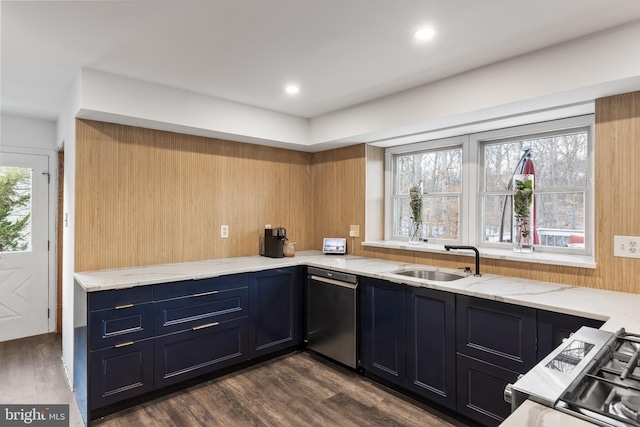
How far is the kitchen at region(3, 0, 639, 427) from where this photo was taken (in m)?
2.20

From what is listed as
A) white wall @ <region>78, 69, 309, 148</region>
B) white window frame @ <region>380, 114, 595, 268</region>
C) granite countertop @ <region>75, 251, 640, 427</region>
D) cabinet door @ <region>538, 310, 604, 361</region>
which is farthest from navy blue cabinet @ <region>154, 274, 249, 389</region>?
cabinet door @ <region>538, 310, 604, 361</region>

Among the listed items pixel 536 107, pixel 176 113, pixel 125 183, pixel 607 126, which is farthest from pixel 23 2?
pixel 607 126

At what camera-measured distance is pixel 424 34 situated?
2.03 metres

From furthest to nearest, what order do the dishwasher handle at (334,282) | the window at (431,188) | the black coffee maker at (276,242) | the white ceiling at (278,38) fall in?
the black coffee maker at (276,242), the window at (431,188), the dishwasher handle at (334,282), the white ceiling at (278,38)

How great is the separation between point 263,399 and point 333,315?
0.88 meters

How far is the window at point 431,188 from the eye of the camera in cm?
330

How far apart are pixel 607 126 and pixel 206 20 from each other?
248 centimetres

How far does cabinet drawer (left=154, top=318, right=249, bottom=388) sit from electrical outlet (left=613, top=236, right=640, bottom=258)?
269 cm

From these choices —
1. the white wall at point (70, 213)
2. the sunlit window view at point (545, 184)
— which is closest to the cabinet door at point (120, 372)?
the white wall at point (70, 213)

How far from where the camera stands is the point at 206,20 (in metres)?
1.91

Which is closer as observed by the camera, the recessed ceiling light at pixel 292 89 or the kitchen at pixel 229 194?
the kitchen at pixel 229 194

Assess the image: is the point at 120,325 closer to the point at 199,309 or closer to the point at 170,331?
the point at 170,331

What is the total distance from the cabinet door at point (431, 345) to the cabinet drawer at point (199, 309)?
54.7 inches

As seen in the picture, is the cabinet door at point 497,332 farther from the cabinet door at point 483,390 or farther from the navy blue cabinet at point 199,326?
the navy blue cabinet at point 199,326
